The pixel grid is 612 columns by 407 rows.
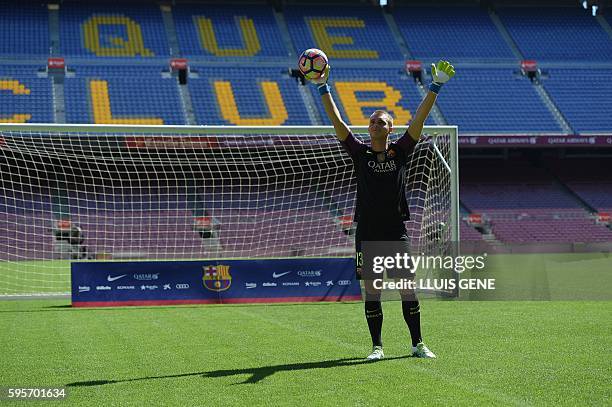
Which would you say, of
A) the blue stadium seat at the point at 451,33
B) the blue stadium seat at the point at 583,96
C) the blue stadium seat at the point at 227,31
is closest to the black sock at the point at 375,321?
the blue stadium seat at the point at 227,31

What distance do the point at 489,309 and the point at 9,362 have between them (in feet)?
21.4

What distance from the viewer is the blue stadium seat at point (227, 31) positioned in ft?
121

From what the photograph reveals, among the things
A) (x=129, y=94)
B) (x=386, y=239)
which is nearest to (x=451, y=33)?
(x=129, y=94)

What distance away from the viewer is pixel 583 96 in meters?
37.3

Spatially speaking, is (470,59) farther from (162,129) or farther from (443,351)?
(443,351)

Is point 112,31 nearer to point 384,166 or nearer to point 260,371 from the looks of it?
point 384,166

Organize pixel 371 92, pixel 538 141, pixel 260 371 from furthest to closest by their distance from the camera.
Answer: pixel 371 92
pixel 538 141
pixel 260 371

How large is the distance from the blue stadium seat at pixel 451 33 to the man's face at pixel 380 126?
32829 millimetres

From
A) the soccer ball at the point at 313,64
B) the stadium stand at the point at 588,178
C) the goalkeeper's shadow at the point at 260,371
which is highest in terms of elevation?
the stadium stand at the point at 588,178

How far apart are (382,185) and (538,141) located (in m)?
29.3

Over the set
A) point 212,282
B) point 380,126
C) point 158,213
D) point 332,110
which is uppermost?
point 158,213

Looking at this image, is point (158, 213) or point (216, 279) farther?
point (158, 213)

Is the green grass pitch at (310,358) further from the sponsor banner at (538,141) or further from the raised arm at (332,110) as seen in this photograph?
the sponsor banner at (538,141)

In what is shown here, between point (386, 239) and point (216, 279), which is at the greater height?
point (386, 239)
